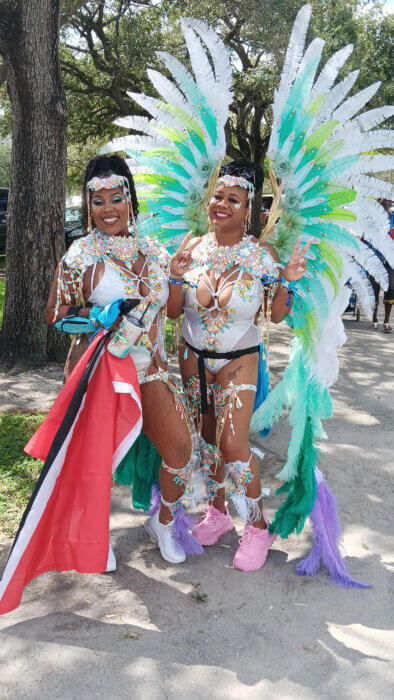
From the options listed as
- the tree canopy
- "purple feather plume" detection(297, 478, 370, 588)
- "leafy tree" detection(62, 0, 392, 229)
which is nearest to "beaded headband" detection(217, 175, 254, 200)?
"purple feather plume" detection(297, 478, 370, 588)

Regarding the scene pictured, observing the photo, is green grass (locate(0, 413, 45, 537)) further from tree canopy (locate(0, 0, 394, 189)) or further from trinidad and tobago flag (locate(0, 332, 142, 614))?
tree canopy (locate(0, 0, 394, 189))

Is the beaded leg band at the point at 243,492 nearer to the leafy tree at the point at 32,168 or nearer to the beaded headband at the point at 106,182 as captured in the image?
the beaded headband at the point at 106,182

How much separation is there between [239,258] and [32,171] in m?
3.51

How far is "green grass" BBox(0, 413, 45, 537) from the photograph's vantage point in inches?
132

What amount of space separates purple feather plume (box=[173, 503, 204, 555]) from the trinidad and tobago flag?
0.56 meters

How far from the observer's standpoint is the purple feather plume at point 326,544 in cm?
278

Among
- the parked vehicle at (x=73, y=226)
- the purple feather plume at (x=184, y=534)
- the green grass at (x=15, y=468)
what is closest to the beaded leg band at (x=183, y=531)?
the purple feather plume at (x=184, y=534)

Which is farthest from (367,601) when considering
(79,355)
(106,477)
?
(79,355)

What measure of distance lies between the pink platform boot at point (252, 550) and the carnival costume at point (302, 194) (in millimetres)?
100

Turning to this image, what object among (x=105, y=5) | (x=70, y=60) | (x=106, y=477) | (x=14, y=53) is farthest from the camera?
(x=70, y=60)

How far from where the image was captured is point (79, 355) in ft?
8.91

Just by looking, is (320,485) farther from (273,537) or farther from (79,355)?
(79,355)

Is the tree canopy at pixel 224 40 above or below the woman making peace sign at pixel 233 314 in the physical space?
above

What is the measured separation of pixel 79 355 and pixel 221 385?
68cm
